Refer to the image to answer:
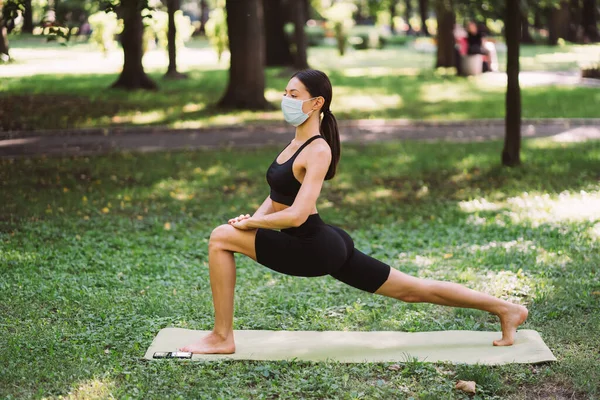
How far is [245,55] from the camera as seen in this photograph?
759 inches

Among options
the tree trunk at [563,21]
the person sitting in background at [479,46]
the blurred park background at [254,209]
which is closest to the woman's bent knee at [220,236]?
the blurred park background at [254,209]

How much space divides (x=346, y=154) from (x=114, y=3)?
17.2ft

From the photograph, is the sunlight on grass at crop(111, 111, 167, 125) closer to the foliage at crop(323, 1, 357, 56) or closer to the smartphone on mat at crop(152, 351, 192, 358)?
the smartphone on mat at crop(152, 351, 192, 358)

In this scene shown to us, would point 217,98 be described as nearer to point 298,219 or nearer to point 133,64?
point 133,64

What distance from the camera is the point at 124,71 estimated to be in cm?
2430

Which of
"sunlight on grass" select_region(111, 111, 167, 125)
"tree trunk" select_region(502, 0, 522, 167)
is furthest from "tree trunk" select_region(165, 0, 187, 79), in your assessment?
"tree trunk" select_region(502, 0, 522, 167)

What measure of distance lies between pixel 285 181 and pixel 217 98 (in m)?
16.4

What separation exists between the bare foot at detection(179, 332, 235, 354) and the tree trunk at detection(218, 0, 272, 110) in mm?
13875

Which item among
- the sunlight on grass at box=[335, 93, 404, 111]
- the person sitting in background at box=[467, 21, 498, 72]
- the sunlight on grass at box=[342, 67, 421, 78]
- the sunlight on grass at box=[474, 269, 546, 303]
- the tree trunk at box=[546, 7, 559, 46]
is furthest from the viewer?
the tree trunk at box=[546, 7, 559, 46]

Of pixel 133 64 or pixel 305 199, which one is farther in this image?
pixel 133 64

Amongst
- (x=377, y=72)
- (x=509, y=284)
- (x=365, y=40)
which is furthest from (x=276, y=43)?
(x=509, y=284)

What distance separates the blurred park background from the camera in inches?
212

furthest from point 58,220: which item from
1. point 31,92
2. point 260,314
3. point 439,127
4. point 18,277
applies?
point 31,92

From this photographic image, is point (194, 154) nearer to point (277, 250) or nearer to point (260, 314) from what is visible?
point (260, 314)
